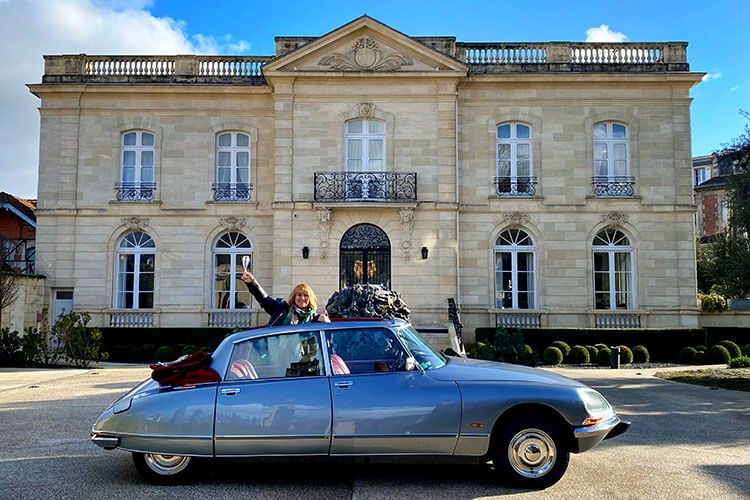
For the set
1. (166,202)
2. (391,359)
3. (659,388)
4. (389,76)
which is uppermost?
(389,76)

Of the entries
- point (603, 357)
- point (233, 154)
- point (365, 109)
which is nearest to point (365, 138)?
point (365, 109)

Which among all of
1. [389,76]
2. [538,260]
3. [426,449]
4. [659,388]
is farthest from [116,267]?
[426,449]

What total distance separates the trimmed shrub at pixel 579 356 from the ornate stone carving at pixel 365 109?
9.72 meters

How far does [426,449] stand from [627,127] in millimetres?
19143

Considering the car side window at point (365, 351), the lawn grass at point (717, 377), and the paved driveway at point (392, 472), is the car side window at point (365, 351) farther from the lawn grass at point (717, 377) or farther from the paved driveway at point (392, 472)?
the lawn grass at point (717, 377)

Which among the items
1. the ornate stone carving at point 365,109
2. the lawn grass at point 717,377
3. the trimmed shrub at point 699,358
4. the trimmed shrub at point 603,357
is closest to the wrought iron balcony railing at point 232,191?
the ornate stone carving at point 365,109

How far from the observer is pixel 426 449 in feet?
17.0

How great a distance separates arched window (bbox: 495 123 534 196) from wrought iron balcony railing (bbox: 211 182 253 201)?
8.62m

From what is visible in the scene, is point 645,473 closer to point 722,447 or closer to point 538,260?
point 722,447

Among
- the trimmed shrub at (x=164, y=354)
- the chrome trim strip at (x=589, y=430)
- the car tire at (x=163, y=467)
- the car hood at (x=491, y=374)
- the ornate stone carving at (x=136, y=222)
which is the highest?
the ornate stone carving at (x=136, y=222)

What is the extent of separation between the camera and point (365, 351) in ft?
18.1

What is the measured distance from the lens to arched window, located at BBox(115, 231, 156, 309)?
848 inches

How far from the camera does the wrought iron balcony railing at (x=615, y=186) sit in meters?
21.2

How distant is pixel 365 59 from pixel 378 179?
3.98 metres
